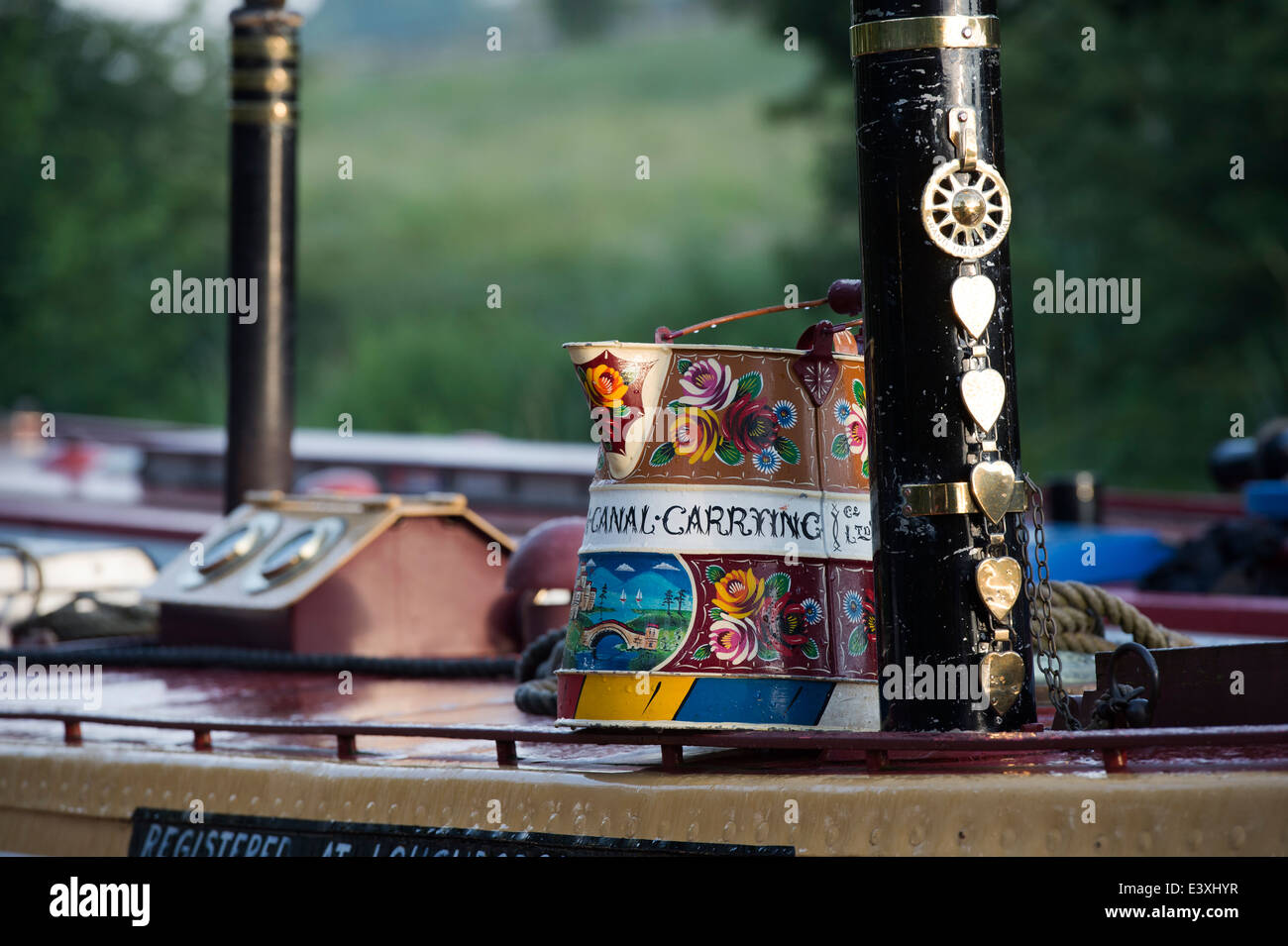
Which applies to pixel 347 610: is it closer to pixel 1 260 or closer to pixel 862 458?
pixel 862 458

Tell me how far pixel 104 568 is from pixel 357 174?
29917 millimetres

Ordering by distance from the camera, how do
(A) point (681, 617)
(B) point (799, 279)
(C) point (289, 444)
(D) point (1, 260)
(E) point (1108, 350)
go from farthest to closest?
(D) point (1, 260), (B) point (799, 279), (E) point (1108, 350), (C) point (289, 444), (A) point (681, 617)

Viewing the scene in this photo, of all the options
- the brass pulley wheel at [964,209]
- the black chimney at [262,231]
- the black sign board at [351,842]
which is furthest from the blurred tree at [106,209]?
the brass pulley wheel at [964,209]

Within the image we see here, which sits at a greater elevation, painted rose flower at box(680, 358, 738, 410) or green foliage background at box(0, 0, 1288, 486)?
green foliage background at box(0, 0, 1288, 486)

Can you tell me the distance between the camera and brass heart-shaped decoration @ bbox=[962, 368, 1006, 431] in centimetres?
208

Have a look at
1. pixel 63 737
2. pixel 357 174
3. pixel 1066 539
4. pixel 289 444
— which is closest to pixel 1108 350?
pixel 1066 539

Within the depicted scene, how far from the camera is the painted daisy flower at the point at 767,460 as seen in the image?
7.43 ft

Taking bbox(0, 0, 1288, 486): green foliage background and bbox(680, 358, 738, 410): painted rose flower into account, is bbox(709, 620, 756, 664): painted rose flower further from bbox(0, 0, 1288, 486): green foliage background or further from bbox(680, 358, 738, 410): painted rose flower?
bbox(0, 0, 1288, 486): green foliage background

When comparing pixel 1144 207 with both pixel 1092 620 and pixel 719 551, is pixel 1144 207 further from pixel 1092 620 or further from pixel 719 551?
pixel 719 551

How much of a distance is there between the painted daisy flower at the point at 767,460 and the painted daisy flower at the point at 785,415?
0.04 metres

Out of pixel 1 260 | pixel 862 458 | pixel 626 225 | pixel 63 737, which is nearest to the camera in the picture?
pixel 862 458

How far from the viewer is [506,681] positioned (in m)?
3.53

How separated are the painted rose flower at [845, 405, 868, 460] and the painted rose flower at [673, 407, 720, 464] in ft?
0.65

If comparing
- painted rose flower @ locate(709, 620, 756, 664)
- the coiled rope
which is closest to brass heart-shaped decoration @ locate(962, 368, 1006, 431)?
painted rose flower @ locate(709, 620, 756, 664)
